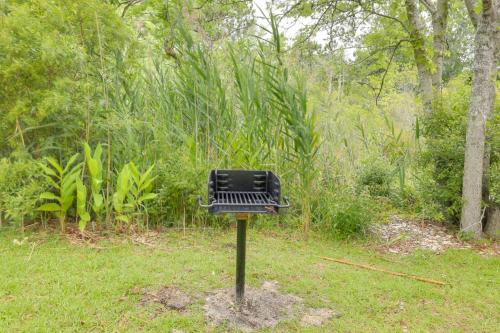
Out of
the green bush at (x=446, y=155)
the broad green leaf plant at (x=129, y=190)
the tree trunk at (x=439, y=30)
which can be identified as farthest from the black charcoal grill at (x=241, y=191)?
the tree trunk at (x=439, y=30)

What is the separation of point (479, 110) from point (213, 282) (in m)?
2.73

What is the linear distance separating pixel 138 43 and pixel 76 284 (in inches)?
89.2

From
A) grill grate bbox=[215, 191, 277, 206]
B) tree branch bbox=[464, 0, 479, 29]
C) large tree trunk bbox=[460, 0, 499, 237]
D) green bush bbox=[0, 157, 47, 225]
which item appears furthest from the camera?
tree branch bbox=[464, 0, 479, 29]

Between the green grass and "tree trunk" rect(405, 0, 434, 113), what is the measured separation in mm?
1928

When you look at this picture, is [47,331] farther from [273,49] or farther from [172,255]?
[273,49]

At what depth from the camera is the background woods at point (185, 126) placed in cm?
304

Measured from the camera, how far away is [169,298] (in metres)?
2.28

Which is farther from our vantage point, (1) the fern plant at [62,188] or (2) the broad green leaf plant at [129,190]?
(2) the broad green leaf plant at [129,190]

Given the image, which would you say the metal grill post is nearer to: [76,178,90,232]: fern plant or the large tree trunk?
[76,178,90,232]: fern plant

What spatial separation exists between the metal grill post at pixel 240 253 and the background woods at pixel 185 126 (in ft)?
4.26

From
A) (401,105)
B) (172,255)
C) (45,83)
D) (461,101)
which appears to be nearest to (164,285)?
(172,255)

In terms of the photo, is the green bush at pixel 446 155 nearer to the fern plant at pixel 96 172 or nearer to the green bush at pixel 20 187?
the fern plant at pixel 96 172

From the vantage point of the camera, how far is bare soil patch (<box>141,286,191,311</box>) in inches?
86.9

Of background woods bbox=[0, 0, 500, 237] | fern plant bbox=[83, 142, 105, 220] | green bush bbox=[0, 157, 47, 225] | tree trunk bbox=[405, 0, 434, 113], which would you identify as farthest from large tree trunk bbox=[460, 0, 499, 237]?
green bush bbox=[0, 157, 47, 225]
